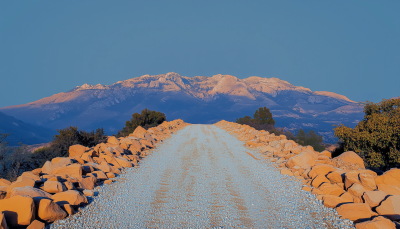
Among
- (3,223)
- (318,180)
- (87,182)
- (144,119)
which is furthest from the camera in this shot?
(144,119)

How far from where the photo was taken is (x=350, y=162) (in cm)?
942

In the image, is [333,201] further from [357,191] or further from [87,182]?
[87,182]

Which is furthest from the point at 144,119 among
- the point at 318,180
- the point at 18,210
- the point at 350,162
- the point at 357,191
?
the point at 357,191

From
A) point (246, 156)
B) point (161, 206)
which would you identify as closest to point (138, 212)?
point (161, 206)

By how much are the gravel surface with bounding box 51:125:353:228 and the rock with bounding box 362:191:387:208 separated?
0.86m

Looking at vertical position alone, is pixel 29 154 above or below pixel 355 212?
above

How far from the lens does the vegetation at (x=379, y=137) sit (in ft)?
32.7

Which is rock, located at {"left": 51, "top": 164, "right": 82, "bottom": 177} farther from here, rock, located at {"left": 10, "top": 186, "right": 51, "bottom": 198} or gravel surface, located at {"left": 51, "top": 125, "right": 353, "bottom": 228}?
rock, located at {"left": 10, "top": 186, "right": 51, "bottom": 198}

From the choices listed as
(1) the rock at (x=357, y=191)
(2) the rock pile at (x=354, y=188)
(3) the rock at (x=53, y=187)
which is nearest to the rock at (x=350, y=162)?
(2) the rock pile at (x=354, y=188)

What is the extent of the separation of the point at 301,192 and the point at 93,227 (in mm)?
5830

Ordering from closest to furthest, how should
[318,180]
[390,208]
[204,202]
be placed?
1. [390,208]
2. [204,202]
3. [318,180]

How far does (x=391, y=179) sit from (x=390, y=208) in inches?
67.2

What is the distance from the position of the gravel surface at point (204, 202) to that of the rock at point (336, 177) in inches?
39.0

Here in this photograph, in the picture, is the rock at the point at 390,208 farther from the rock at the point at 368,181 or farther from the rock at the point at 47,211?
the rock at the point at 47,211
